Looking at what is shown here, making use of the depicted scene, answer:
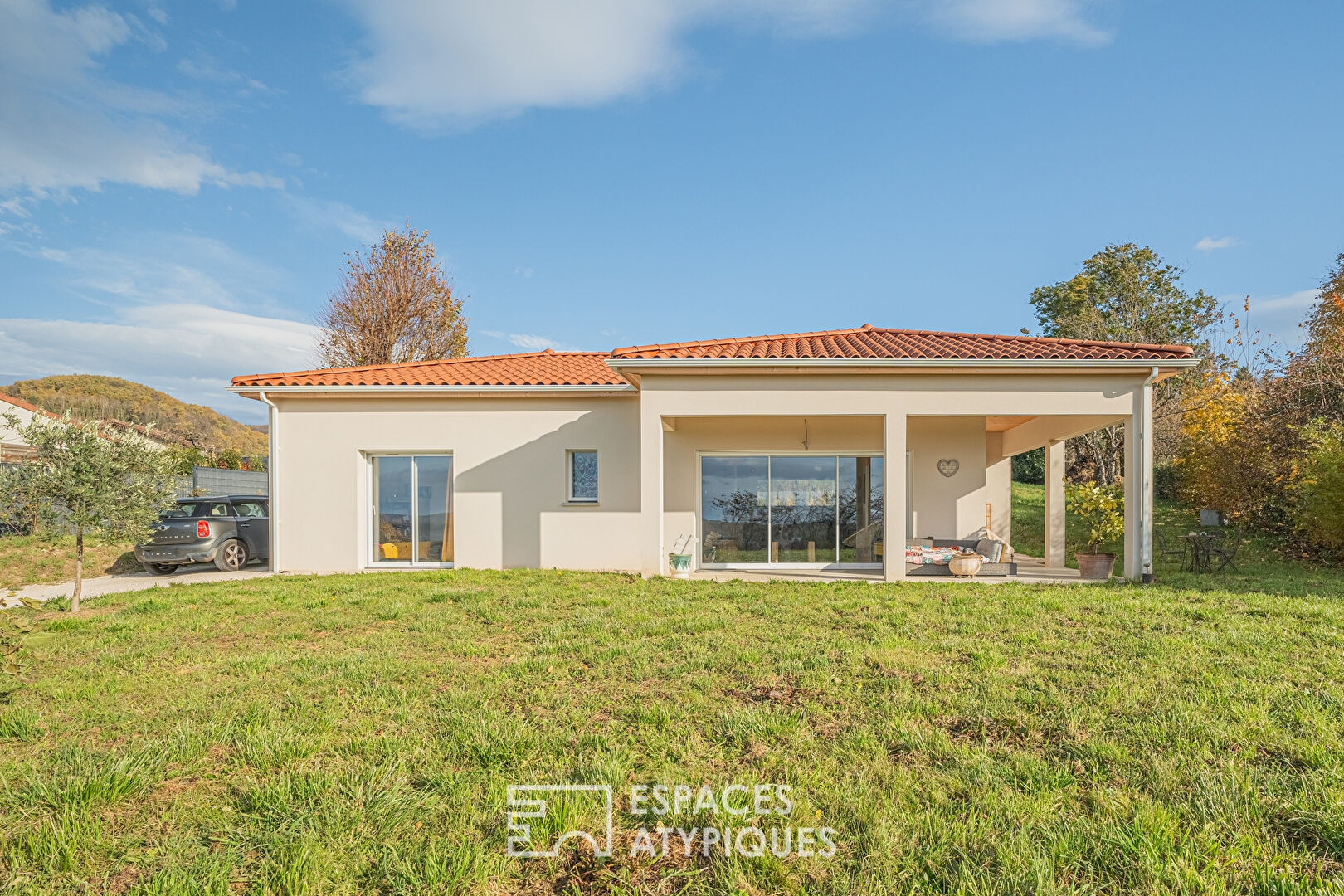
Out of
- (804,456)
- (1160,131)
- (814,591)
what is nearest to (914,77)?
(1160,131)

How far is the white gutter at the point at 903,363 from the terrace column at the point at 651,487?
718 mm

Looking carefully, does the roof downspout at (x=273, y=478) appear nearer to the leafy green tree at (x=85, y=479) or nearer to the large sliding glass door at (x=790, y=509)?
the leafy green tree at (x=85, y=479)

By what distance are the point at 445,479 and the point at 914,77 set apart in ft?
35.4

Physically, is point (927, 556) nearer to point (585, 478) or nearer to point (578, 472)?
point (585, 478)

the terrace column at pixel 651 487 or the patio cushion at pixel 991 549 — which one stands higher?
the terrace column at pixel 651 487

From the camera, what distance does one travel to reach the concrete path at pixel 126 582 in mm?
10219

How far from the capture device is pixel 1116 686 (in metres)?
4.81

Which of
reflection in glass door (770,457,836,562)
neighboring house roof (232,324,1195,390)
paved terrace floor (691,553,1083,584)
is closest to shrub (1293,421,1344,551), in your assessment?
neighboring house roof (232,324,1195,390)

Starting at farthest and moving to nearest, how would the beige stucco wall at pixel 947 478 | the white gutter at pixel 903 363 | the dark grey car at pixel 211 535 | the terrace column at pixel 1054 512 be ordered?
the terrace column at pixel 1054 512, the beige stucco wall at pixel 947 478, the dark grey car at pixel 211 535, the white gutter at pixel 903 363

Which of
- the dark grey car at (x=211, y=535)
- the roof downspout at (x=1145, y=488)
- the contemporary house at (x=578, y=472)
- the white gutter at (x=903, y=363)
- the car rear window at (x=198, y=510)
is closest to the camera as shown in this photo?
the white gutter at (x=903, y=363)

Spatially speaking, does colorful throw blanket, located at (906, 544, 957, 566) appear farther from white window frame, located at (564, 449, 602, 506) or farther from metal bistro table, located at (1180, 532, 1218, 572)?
white window frame, located at (564, 449, 602, 506)

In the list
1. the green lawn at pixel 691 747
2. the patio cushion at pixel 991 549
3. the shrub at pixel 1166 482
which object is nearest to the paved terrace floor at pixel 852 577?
the patio cushion at pixel 991 549

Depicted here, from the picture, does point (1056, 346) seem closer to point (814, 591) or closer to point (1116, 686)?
point (814, 591)

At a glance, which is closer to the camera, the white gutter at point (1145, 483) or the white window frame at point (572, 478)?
the white gutter at point (1145, 483)
